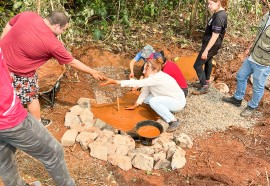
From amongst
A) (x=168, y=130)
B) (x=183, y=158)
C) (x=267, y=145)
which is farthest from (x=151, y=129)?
(x=267, y=145)

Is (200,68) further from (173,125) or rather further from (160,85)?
(173,125)

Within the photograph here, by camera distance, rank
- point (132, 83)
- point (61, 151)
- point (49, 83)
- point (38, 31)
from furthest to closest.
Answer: point (49, 83) → point (132, 83) → point (38, 31) → point (61, 151)

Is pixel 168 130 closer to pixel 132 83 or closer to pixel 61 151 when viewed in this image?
pixel 132 83

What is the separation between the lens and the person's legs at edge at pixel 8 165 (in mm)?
2926

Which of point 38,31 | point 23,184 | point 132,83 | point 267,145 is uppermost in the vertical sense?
point 38,31

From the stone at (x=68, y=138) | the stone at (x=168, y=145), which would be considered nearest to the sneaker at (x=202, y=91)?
the stone at (x=168, y=145)

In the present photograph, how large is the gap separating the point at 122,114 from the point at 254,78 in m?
2.07

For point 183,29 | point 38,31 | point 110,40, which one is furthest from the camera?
point 183,29

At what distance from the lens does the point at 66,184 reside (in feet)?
10.8

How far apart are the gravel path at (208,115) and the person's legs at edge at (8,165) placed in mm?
2549

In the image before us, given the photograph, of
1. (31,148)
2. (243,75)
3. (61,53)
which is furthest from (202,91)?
(31,148)

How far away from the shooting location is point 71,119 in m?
4.81

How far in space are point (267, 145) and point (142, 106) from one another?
77.6 inches

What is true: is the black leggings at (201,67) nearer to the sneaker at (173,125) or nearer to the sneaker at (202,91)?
the sneaker at (202,91)
